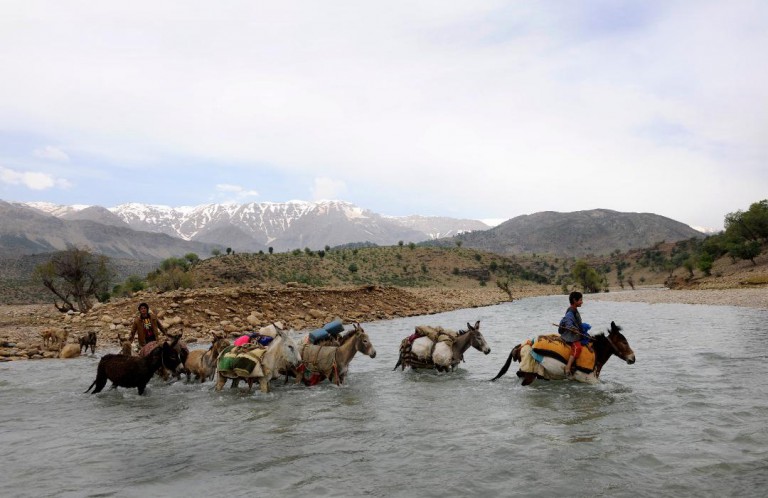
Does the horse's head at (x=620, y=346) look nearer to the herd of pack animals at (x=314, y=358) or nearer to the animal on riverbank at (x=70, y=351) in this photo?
the herd of pack animals at (x=314, y=358)

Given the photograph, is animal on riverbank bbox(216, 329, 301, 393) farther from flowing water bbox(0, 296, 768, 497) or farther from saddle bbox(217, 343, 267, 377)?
flowing water bbox(0, 296, 768, 497)

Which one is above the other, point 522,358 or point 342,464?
point 522,358

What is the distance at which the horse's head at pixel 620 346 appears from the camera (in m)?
11.7

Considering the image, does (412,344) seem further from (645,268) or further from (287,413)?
(645,268)

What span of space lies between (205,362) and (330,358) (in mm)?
3603

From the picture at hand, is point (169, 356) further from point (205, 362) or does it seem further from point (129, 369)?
point (129, 369)

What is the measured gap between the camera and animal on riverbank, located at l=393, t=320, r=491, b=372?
14955 mm

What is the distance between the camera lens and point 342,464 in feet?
26.1

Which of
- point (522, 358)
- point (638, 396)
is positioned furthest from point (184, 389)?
point (638, 396)

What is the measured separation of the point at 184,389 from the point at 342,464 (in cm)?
752

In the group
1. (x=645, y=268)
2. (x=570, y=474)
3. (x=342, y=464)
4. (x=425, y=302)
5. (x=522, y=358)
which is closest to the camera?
(x=570, y=474)

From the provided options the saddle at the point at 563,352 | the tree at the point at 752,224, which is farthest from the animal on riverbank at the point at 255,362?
the tree at the point at 752,224

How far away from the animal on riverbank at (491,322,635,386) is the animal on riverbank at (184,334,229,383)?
26.4 feet

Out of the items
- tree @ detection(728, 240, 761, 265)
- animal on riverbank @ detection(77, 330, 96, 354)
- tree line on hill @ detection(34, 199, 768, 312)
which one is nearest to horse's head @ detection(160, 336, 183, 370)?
animal on riverbank @ detection(77, 330, 96, 354)
